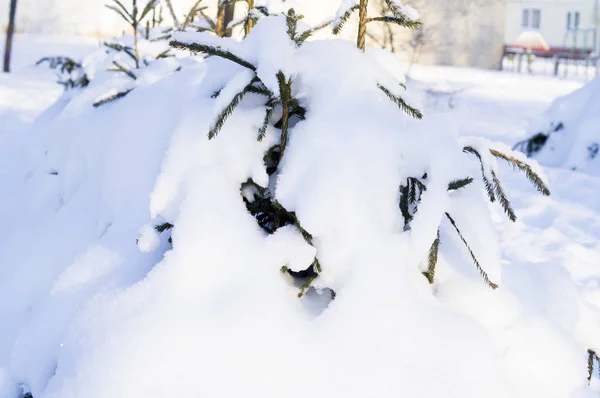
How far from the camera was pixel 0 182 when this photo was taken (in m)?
2.97

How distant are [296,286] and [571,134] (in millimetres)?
4861

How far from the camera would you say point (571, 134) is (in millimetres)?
5387

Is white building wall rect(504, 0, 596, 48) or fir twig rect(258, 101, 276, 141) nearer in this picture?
fir twig rect(258, 101, 276, 141)

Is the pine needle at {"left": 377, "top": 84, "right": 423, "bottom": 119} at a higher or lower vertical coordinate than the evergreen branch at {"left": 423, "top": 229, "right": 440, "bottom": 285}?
higher

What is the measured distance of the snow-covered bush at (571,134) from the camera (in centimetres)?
498

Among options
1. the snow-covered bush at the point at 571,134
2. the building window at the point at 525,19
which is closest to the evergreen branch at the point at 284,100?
the snow-covered bush at the point at 571,134

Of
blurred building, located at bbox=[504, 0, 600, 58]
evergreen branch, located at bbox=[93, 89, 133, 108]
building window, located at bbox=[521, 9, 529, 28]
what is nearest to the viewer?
evergreen branch, located at bbox=[93, 89, 133, 108]

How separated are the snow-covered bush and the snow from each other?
3.87m

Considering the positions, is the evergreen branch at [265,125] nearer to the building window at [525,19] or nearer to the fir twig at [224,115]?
the fir twig at [224,115]

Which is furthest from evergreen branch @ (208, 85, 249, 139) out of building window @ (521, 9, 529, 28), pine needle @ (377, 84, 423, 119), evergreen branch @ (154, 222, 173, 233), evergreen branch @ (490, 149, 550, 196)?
building window @ (521, 9, 529, 28)

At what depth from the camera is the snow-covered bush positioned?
16.3ft

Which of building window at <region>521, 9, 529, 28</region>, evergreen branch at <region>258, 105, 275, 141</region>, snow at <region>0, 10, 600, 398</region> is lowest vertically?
snow at <region>0, 10, 600, 398</region>

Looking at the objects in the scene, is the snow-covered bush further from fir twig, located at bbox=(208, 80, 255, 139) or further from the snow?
fir twig, located at bbox=(208, 80, 255, 139)

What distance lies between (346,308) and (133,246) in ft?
2.06
